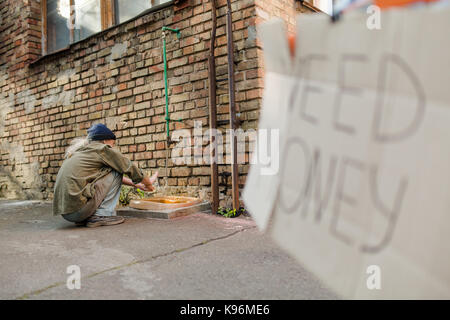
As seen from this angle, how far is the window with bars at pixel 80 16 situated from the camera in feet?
14.8

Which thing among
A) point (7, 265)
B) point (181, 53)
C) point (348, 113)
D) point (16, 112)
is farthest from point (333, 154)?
point (16, 112)

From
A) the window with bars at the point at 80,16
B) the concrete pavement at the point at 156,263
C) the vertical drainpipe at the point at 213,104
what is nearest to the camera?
the concrete pavement at the point at 156,263

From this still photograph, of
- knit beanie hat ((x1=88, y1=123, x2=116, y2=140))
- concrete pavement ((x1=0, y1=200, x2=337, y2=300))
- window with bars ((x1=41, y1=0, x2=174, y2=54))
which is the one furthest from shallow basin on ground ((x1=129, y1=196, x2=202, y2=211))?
window with bars ((x1=41, y1=0, x2=174, y2=54))

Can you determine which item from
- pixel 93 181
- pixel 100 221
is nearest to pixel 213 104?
pixel 93 181

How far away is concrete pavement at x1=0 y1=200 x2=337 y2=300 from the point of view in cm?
154

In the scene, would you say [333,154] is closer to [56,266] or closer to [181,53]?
[56,266]

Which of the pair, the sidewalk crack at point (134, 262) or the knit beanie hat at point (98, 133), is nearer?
the sidewalk crack at point (134, 262)

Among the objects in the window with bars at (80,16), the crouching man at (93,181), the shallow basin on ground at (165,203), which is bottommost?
the shallow basin on ground at (165,203)

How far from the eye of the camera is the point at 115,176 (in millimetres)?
3246

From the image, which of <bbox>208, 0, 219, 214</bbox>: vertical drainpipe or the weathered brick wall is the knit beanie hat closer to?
the weathered brick wall

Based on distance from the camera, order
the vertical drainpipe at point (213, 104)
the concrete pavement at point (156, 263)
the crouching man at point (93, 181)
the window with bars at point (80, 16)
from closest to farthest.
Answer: the concrete pavement at point (156, 263) → the crouching man at point (93, 181) → the vertical drainpipe at point (213, 104) → the window with bars at point (80, 16)

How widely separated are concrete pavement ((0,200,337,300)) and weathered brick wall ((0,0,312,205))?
0.99 meters

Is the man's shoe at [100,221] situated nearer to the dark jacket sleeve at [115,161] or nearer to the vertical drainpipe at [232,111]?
the dark jacket sleeve at [115,161]

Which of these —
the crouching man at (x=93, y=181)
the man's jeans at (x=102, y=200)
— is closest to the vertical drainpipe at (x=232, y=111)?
the crouching man at (x=93, y=181)
